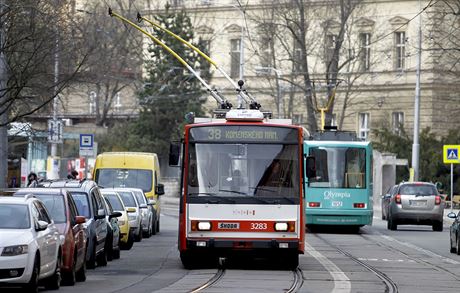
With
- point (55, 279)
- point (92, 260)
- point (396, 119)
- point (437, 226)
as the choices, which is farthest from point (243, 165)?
point (396, 119)

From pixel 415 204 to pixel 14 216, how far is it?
25978 millimetres

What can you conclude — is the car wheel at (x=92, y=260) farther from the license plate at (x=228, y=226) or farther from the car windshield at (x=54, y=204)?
the car windshield at (x=54, y=204)

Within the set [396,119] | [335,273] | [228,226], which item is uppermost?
[396,119]

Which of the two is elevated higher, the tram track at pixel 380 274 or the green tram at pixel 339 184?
the green tram at pixel 339 184

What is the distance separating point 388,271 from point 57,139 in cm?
2126

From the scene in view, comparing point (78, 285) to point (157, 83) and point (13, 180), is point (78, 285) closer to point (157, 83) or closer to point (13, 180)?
point (13, 180)

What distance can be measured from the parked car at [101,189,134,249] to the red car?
29.7 ft

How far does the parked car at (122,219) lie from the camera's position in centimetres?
3203

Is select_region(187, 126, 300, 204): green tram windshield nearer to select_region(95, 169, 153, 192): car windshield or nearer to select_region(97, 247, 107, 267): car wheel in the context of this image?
select_region(97, 247, 107, 267): car wheel

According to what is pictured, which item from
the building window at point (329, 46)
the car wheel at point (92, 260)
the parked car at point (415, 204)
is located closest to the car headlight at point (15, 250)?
the car wheel at point (92, 260)

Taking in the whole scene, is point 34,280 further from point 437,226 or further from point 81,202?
point 437,226

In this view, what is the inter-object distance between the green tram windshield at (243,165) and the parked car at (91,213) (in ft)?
5.84

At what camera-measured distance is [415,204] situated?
43656mm

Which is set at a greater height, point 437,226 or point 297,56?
point 297,56
